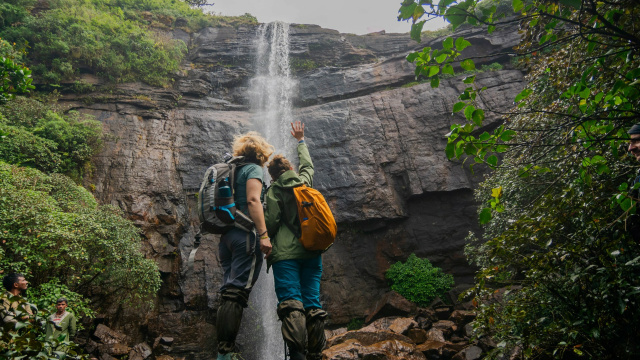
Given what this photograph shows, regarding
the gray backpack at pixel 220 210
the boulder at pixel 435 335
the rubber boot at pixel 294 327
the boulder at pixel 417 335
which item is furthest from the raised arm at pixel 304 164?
the boulder at pixel 435 335

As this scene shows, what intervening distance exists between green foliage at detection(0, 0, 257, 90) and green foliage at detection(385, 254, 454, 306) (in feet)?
32.5

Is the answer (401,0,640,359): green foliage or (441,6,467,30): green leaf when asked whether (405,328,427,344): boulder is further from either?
(441,6,467,30): green leaf

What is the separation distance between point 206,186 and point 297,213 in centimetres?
84

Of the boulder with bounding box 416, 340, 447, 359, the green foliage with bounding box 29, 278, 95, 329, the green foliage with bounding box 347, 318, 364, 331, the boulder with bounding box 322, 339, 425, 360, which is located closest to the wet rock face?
the green foliage with bounding box 347, 318, 364, 331

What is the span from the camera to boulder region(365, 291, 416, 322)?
8.03 m

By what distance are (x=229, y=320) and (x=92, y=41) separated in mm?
12135

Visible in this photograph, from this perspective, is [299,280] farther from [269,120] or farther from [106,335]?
[269,120]

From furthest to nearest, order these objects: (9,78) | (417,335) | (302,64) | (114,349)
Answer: (302,64)
(114,349)
(417,335)
(9,78)

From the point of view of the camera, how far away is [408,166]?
10.8 m

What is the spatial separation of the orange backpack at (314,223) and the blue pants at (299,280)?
0.19 m

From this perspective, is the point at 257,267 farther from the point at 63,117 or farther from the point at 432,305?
the point at 63,117

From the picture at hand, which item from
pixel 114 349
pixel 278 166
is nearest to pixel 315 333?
pixel 278 166

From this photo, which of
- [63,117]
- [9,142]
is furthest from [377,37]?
[9,142]

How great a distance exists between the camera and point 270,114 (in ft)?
41.3
